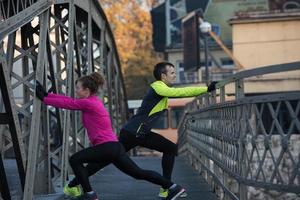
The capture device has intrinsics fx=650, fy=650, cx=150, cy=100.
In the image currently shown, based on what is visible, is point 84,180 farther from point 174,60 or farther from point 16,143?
point 174,60

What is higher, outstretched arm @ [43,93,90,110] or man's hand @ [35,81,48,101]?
man's hand @ [35,81,48,101]

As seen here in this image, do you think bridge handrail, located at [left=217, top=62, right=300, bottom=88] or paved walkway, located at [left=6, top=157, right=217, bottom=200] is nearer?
bridge handrail, located at [left=217, top=62, right=300, bottom=88]

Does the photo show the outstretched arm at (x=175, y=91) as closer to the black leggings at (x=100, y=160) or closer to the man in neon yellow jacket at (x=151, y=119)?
the man in neon yellow jacket at (x=151, y=119)

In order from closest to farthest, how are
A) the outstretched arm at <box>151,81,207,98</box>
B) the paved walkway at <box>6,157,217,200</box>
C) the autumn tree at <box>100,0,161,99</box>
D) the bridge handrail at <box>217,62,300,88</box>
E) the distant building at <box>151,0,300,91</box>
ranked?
the bridge handrail at <box>217,62,300,88</box>
the outstretched arm at <box>151,81,207,98</box>
the paved walkway at <box>6,157,217,200</box>
the distant building at <box>151,0,300,91</box>
the autumn tree at <box>100,0,161,99</box>

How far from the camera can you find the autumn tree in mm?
51625

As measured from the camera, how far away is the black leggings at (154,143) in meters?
7.63

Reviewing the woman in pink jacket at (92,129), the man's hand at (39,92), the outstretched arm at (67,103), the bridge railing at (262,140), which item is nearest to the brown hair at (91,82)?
the woman in pink jacket at (92,129)

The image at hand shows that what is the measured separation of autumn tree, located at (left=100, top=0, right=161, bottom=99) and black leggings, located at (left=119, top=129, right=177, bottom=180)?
4272cm

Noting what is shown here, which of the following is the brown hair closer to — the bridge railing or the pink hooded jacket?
the pink hooded jacket

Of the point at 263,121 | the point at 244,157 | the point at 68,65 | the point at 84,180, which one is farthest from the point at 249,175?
the point at 68,65

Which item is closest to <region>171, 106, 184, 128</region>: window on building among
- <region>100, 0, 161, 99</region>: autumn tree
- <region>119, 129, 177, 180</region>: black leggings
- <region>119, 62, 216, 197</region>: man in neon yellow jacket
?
<region>100, 0, 161, 99</region>: autumn tree

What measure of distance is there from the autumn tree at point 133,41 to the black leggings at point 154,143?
42725mm

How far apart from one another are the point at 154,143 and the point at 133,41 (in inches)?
1866

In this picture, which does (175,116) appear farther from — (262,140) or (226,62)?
(262,140)
